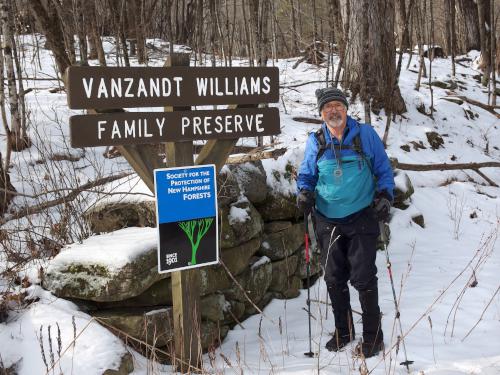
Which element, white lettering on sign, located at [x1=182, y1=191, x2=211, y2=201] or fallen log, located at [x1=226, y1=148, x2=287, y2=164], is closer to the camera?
white lettering on sign, located at [x1=182, y1=191, x2=211, y2=201]

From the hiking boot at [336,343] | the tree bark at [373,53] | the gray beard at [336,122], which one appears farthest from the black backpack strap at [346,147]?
the tree bark at [373,53]

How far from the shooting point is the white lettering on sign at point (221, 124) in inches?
127

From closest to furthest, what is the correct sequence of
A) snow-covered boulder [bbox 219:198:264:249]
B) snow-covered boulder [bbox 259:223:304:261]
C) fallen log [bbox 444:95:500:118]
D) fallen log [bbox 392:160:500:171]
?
1. snow-covered boulder [bbox 219:198:264:249]
2. snow-covered boulder [bbox 259:223:304:261]
3. fallen log [bbox 392:160:500:171]
4. fallen log [bbox 444:95:500:118]

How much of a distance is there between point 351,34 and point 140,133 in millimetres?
7426

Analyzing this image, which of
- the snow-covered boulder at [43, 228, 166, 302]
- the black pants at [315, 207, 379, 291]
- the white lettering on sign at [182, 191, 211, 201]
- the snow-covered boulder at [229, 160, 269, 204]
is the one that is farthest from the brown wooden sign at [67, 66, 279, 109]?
the snow-covered boulder at [229, 160, 269, 204]

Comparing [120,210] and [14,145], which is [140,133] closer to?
[120,210]

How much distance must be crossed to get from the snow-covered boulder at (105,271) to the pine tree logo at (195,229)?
0.62 meters

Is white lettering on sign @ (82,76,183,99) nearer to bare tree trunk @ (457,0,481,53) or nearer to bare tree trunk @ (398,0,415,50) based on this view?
bare tree trunk @ (398,0,415,50)

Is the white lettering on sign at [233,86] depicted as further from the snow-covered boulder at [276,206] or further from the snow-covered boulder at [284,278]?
the snow-covered boulder at [284,278]

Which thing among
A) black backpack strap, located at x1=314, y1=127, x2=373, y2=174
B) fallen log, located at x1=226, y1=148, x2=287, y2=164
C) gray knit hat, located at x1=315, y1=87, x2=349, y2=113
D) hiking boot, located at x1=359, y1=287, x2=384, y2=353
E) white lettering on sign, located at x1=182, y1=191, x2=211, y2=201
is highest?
gray knit hat, located at x1=315, y1=87, x2=349, y2=113

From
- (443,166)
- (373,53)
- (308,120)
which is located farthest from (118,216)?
(373,53)

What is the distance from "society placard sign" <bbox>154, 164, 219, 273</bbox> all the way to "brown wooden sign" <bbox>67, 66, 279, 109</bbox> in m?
0.45

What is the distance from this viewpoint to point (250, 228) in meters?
4.72

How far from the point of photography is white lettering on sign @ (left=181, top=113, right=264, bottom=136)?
3237 millimetres
